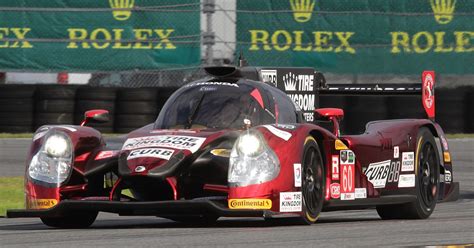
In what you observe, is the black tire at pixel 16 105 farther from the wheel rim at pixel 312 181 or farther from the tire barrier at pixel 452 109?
the wheel rim at pixel 312 181

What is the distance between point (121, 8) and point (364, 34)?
3.83 m

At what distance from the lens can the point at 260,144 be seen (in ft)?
28.2

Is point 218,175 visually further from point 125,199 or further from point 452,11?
point 452,11

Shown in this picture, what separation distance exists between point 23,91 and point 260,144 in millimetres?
10961

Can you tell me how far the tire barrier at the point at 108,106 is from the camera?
1889 cm

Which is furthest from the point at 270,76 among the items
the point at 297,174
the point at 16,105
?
the point at 16,105

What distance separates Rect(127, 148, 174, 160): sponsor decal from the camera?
8.51 meters

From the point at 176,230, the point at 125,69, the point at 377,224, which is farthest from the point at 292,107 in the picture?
the point at 125,69

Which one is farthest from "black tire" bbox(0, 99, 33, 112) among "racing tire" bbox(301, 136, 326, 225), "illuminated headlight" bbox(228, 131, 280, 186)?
"illuminated headlight" bbox(228, 131, 280, 186)

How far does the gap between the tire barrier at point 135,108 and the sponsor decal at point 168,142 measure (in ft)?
33.1

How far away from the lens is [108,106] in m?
19.0

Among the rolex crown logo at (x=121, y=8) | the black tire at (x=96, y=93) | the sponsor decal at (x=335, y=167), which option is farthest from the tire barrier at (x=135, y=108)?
the sponsor decal at (x=335, y=167)

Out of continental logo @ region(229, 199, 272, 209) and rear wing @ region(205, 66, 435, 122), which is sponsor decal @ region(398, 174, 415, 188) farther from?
continental logo @ region(229, 199, 272, 209)

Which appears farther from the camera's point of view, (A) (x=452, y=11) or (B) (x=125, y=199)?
(A) (x=452, y=11)
